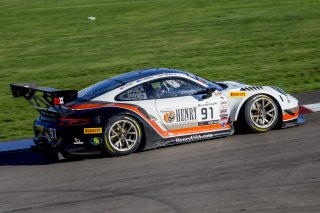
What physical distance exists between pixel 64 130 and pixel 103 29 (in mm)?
15550

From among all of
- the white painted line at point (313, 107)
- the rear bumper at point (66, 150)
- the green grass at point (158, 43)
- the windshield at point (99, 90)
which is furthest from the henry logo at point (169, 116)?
the white painted line at point (313, 107)

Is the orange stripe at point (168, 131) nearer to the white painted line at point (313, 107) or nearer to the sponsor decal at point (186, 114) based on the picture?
the sponsor decal at point (186, 114)

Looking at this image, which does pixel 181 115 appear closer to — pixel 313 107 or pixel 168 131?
pixel 168 131

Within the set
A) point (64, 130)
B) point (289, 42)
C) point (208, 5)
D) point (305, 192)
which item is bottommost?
point (305, 192)

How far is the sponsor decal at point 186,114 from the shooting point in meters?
11.6

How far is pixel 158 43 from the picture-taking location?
75.3 ft

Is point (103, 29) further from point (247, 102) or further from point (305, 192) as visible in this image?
point (305, 192)

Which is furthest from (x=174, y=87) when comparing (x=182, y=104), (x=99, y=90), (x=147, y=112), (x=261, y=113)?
(x=261, y=113)

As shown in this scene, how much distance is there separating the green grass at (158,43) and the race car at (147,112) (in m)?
2.24

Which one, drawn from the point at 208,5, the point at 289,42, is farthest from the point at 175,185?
the point at 208,5

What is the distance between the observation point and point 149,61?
2020 centimetres

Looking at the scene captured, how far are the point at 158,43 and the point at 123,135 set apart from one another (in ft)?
39.4

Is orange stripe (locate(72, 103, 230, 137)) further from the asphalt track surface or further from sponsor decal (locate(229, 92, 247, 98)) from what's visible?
sponsor decal (locate(229, 92, 247, 98))

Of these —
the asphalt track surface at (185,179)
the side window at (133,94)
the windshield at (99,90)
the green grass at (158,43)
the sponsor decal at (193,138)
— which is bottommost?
the asphalt track surface at (185,179)
